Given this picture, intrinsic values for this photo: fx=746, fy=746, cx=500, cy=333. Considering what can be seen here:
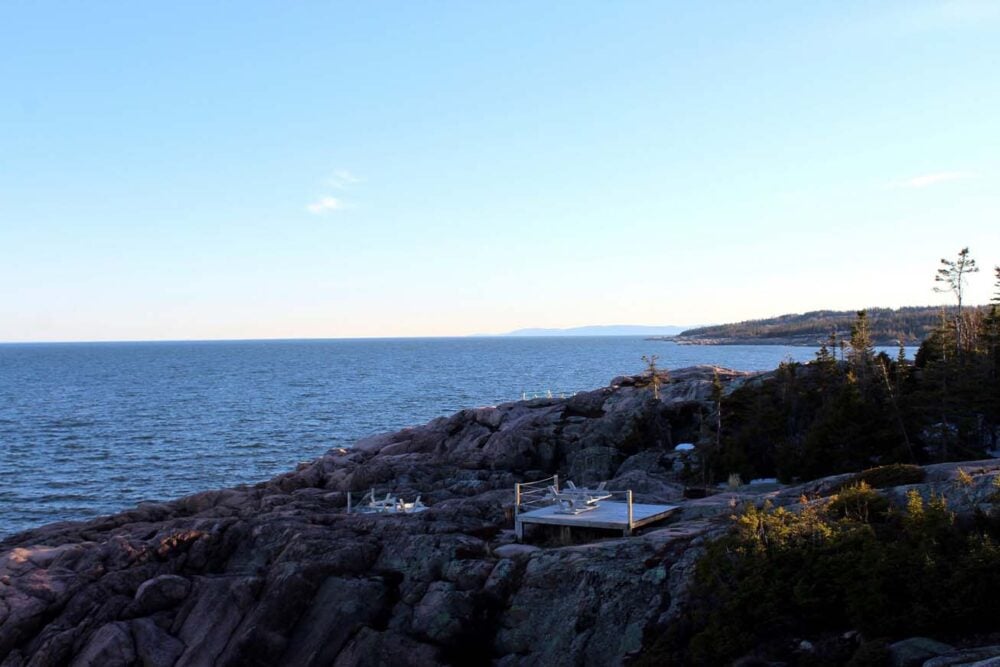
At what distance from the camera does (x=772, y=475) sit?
31.9m

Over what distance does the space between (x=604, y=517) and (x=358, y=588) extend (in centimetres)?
671

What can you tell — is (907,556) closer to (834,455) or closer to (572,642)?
(572,642)

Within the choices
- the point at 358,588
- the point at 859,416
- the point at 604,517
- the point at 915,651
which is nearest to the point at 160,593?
the point at 358,588

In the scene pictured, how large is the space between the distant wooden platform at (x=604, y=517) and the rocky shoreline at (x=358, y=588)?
42 centimetres

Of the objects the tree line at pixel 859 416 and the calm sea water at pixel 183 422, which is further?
the calm sea water at pixel 183 422

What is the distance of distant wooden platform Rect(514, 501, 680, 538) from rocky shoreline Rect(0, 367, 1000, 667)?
42 cm

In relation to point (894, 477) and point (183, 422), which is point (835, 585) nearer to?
point (894, 477)

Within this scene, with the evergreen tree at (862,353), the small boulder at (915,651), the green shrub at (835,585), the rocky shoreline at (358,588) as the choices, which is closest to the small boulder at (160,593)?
the rocky shoreline at (358,588)

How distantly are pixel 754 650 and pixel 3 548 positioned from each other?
91.3 feet

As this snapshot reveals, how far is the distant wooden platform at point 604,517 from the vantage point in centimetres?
1980

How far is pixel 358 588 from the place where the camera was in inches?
736

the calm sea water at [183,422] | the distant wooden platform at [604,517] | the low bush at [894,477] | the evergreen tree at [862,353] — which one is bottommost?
the calm sea water at [183,422]

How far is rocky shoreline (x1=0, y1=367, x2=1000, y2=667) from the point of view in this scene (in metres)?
16.3

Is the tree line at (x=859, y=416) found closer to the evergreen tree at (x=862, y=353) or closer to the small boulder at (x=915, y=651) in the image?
the evergreen tree at (x=862, y=353)
